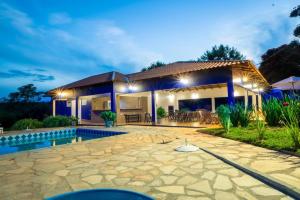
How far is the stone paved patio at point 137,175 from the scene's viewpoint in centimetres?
272

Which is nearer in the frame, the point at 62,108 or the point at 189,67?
the point at 189,67

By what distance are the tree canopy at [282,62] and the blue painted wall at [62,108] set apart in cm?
2738

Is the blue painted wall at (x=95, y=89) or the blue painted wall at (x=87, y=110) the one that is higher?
the blue painted wall at (x=95, y=89)

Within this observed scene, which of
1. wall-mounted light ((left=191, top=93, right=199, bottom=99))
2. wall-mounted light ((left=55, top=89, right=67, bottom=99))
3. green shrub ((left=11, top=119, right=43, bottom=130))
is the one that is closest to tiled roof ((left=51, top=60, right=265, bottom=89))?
wall-mounted light ((left=191, top=93, right=199, bottom=99))

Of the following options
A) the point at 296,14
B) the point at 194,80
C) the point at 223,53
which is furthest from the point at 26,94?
the point at 296,14

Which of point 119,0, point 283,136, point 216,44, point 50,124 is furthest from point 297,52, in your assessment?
point 50,124

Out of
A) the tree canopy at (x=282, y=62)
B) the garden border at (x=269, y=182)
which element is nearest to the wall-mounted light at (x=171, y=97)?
the garden border at (x=269, y=182)

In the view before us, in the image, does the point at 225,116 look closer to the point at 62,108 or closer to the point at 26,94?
the point at 62,108

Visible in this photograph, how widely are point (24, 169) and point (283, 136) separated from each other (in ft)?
22.3

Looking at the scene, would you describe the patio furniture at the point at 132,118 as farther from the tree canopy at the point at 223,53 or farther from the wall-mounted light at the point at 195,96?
the tree canopy at the point at 223,53

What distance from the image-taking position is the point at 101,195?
2795 mm

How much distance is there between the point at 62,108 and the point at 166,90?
13204 millimetres

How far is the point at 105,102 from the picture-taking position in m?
19.7

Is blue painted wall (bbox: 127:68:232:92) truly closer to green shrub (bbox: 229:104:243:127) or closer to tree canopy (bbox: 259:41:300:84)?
green shrub (bbox: 229:104:243:127)
